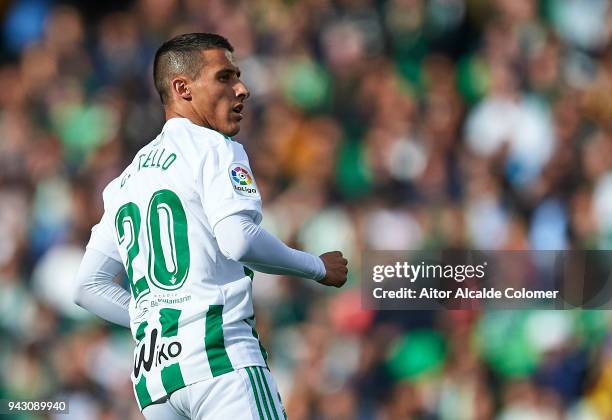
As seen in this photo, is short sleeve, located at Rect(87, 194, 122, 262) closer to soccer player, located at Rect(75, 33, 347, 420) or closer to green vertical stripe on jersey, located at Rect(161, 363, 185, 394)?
soccer player, located at Rect(75, 33, 347, 420)

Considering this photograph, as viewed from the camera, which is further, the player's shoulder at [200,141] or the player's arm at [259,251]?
the player's shoulder at [200,141]

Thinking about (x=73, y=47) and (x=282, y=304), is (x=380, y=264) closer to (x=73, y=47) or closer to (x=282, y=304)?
(x=282, y=304)

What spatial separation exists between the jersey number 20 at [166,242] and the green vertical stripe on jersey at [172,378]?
20 cm

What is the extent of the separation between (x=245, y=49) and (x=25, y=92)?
4.37 feet

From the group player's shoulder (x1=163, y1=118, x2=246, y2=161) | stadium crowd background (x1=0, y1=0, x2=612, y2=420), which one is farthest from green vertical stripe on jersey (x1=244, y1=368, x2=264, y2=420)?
stadium crowd background (x1=0, y1=0, x2=612, y2=420)

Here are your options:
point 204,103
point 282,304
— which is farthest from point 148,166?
point 282,304

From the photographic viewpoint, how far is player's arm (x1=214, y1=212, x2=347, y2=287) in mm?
2438

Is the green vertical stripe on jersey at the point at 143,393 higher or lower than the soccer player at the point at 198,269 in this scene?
lower

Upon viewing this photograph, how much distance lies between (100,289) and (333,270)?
27.9 inches
